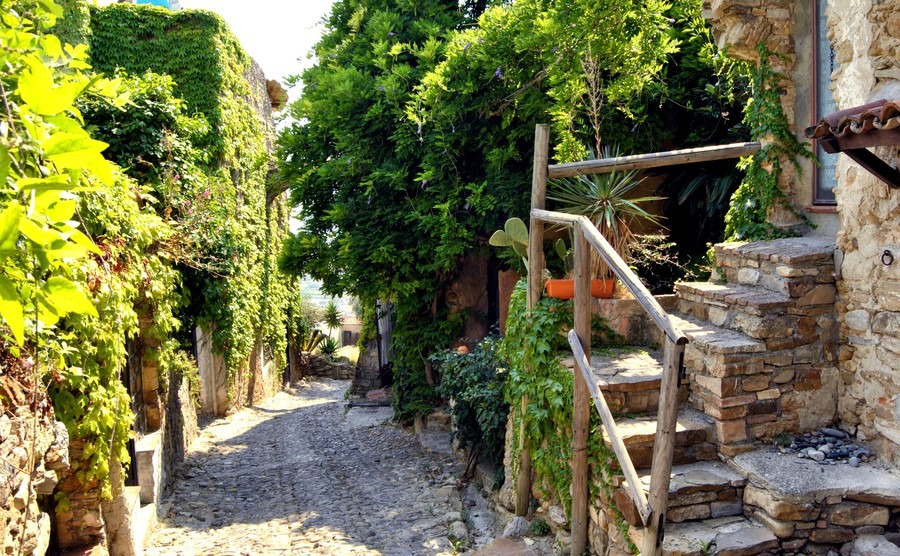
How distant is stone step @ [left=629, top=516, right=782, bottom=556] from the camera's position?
137 inches

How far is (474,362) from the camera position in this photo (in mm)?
7258

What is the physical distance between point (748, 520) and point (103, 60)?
10.5m

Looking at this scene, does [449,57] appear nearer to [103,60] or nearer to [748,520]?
A: [103,60]

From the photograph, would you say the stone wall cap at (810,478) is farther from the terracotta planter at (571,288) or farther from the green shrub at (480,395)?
the green shrub at (480,395)

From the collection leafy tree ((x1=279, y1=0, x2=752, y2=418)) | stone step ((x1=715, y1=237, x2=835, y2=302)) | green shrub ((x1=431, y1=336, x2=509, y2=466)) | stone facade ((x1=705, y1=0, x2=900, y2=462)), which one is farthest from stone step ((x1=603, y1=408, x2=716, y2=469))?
leafy tree ((x1=279, y1=0, x2=752, y2=418))

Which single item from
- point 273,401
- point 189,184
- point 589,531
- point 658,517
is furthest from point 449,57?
point 273,401

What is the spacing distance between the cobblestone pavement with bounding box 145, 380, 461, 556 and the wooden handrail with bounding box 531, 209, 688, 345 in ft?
9.55

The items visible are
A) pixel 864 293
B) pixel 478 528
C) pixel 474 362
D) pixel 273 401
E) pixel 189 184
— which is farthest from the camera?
pixel 273 401

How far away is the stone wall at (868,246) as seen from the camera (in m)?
3.86

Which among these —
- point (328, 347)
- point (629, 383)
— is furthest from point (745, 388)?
point (328, 347)

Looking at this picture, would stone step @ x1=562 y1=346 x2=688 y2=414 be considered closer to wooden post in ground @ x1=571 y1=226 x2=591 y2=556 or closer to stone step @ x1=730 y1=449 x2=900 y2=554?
wooden post in ground @ x1=571 y1=226 x2=591 y2=556

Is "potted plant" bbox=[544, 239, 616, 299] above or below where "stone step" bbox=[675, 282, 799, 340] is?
above

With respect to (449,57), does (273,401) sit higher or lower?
lower

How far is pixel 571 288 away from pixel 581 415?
3.49 feet
